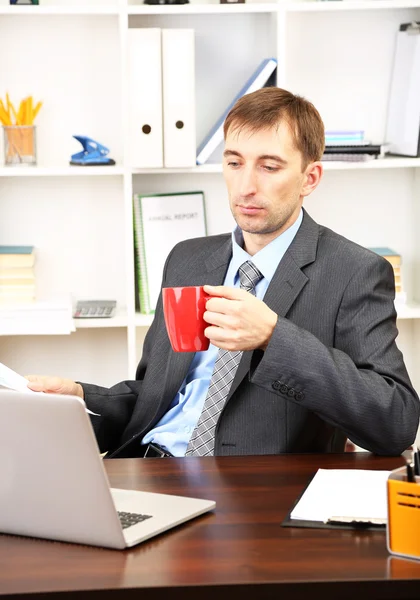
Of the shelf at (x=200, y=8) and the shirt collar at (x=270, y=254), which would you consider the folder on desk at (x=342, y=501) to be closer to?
the shirt collar at (x=270, y=254)

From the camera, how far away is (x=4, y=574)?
1072 millimetres

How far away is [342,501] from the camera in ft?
4.22

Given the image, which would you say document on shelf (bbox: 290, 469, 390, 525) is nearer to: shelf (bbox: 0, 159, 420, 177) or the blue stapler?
shelf (bbox: 0, 159, 420, 177)

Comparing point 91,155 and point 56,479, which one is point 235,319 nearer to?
point 56,479

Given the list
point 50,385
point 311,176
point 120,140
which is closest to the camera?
point 50,385

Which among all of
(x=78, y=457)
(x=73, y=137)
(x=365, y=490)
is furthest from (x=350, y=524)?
(x=73, y=137)

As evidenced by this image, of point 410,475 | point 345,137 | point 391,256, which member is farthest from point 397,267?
point 410,475

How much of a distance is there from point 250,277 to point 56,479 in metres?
0.83

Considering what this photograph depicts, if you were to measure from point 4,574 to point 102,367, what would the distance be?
2250 millimetres

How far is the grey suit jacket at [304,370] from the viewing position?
154cm

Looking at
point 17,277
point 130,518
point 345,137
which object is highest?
point 345,137

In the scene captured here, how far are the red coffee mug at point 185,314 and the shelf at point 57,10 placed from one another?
1706mm

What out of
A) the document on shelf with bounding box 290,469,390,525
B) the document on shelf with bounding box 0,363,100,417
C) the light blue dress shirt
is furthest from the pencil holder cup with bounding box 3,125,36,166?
the document on shelf with bounding box 290,469,390,525

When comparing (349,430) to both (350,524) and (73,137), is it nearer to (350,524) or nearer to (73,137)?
(350,524)
